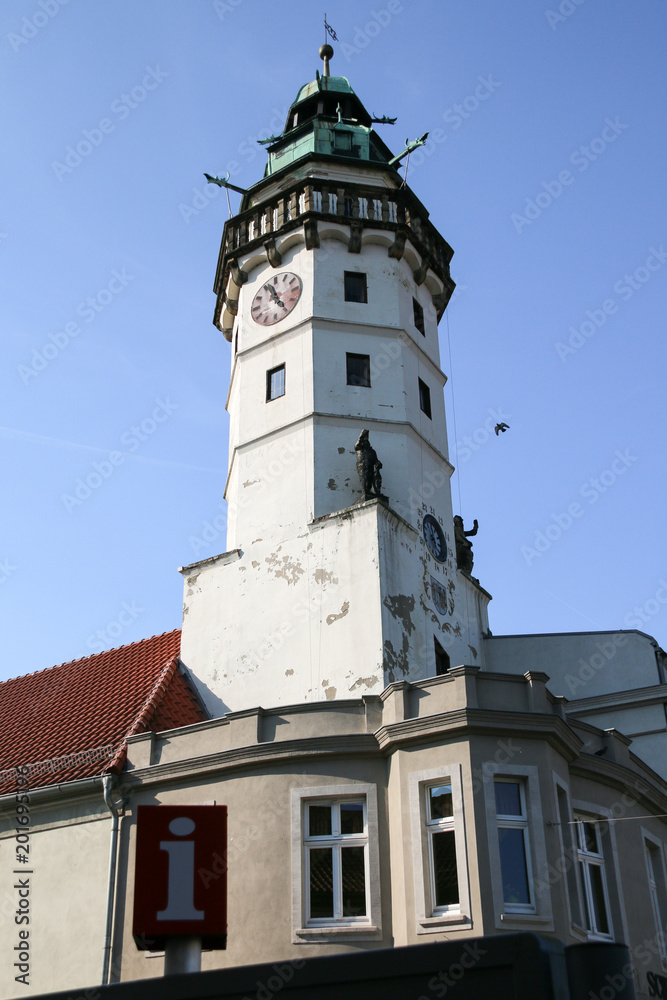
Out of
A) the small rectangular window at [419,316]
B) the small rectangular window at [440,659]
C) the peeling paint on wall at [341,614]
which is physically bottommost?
the small rectangular window at [440,659]

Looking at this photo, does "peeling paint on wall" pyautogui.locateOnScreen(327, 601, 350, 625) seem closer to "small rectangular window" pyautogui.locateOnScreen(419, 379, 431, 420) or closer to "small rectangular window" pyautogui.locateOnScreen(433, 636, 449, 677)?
"small rectangular window" pyautogui.locateOnScreen(433, 636, 449, 677)

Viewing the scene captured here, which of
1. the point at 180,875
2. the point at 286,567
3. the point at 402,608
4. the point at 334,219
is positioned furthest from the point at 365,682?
the point at 334,219

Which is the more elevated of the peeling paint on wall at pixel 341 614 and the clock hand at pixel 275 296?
the clock hand at pixel 275 296

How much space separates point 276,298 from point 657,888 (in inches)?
680

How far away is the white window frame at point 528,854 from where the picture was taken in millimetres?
15531

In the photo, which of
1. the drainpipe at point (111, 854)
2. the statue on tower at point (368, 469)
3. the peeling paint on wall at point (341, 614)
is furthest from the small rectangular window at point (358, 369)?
the drainpipe at point (111, 854)

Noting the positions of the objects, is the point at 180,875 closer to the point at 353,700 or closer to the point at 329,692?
the point at 353,700

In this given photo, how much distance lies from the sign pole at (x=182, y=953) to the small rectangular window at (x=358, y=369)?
62.9 ft

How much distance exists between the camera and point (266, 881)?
1709 centimetres

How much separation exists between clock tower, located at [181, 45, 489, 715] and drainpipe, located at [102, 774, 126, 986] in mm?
4116

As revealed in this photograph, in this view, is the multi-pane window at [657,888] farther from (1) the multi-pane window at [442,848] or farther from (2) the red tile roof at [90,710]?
(2) the red tile roof at [90,710]

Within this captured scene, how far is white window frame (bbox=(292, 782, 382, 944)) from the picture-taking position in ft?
53.8

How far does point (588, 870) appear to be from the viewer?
57.5 feet

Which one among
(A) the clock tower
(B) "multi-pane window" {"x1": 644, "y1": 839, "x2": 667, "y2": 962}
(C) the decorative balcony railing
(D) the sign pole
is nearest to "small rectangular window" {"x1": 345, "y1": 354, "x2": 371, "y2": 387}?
(A) the clock tower
